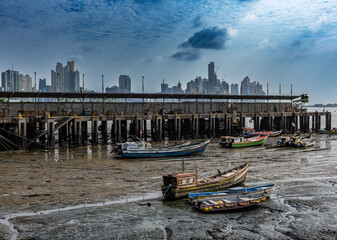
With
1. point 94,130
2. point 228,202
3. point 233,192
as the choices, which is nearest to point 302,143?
point 233,192

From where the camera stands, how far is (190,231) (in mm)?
17328

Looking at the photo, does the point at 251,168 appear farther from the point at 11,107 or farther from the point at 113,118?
the point at 11,107

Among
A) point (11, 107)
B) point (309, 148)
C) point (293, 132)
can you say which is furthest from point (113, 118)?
point (293, 132)

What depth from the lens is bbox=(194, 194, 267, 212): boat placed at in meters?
20.1

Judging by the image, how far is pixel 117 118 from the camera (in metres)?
51.2

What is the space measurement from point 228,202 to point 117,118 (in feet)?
109

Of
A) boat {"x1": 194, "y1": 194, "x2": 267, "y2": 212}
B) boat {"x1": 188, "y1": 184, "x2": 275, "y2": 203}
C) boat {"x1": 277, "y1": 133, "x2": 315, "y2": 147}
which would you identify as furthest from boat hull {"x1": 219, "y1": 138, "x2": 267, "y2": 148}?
boat {"x1": 194, "y1": 194, "x2": 267, "y2": 212}

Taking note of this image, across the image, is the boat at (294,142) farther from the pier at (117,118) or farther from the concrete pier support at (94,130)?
the concrete pier support at (94,130)

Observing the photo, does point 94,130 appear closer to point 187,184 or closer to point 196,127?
point 196,127

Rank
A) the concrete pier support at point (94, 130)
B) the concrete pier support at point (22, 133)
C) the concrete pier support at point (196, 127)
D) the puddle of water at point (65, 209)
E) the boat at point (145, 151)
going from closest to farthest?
the puddle of water at point (65, 209)
the boat at point (145, 151)
the concrete pier support at point (22, 133)
the concrete pier support at point (94, 130)
the concrete pier support at point (196, 127)

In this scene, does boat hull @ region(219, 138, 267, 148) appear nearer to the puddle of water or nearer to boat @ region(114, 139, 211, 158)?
boat @ region(114, 139, 211, 158)

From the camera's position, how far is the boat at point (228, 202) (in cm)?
2012

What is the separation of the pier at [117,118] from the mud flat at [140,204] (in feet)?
30.1

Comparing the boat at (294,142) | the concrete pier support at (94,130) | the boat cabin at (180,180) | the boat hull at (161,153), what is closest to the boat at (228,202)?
the boat cabin at (180,180)
